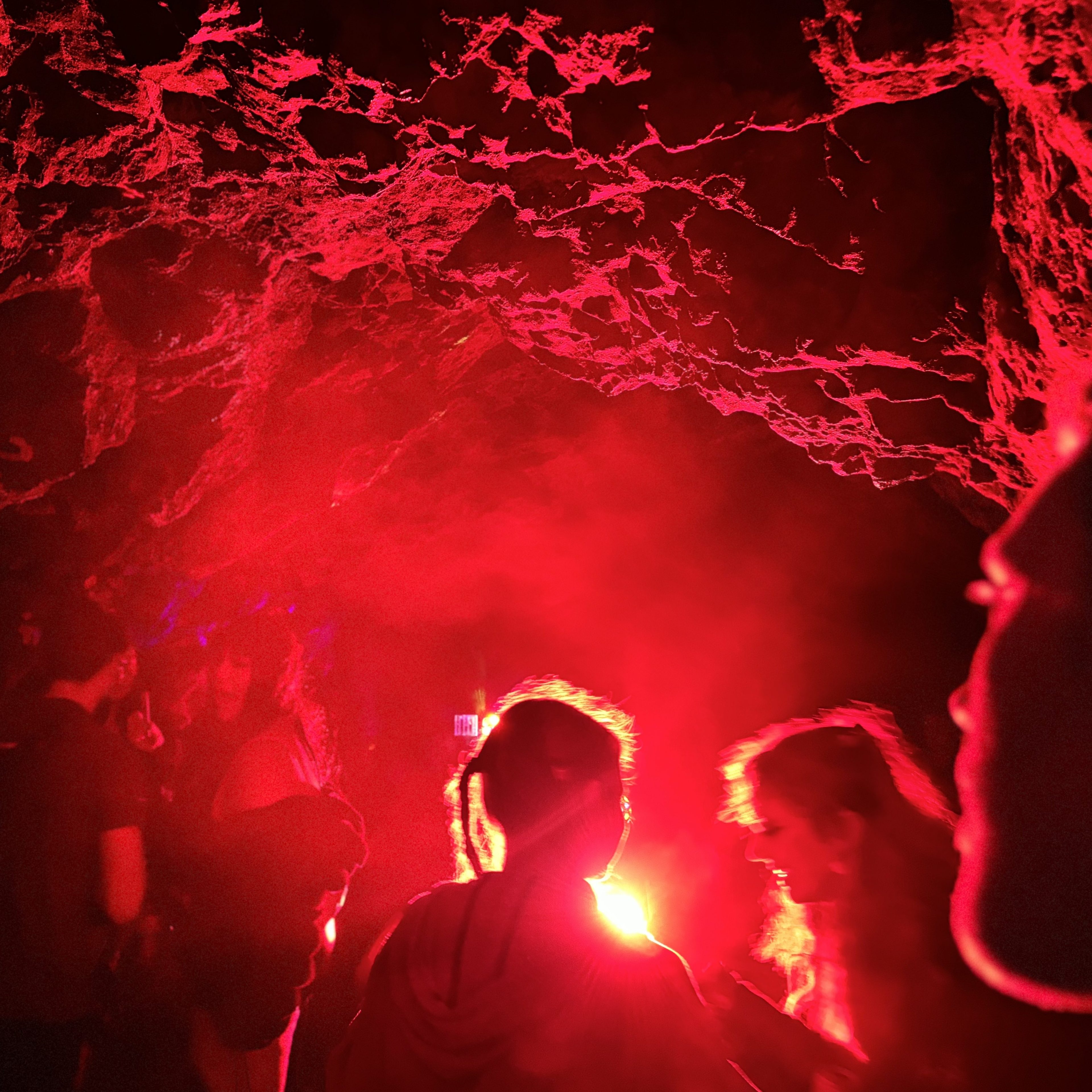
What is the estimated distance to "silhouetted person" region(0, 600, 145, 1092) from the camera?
2.75 m

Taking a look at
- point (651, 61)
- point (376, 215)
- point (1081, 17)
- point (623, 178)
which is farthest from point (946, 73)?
point (376, 215)

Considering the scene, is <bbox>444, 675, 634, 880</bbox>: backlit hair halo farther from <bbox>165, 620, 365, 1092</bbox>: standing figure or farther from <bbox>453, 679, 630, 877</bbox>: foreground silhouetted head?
<bbox>165, 620, 365, 1092</bbox>: standing figure

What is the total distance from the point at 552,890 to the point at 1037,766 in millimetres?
1290

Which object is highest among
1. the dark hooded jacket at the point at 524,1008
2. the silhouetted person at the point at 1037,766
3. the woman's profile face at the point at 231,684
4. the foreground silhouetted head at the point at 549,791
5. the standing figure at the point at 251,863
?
the silhouetted person at the point at 1037,766

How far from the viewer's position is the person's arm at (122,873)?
118 inches

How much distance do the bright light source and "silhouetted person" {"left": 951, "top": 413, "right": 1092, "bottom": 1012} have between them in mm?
1147

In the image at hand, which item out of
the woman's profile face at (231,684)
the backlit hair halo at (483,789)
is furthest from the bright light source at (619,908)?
the woman's profile face at (231,684)

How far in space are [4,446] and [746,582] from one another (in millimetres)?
3538

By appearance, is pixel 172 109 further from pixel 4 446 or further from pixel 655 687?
pixel 655 687

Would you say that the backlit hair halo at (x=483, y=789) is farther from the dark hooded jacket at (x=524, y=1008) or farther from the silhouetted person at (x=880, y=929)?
the silhouetted person at (x=880, y=929)

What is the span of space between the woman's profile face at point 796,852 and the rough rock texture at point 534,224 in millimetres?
1515

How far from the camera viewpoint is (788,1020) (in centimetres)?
210

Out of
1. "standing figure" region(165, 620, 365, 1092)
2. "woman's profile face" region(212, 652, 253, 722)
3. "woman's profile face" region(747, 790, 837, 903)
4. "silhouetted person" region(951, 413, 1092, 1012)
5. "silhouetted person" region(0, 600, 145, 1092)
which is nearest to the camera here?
"silhouetted person" region(951, 413, 1092, 1012)

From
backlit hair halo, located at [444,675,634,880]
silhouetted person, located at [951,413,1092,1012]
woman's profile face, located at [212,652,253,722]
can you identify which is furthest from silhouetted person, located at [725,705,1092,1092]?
woman's profile face, located at [212,652,253,722]
